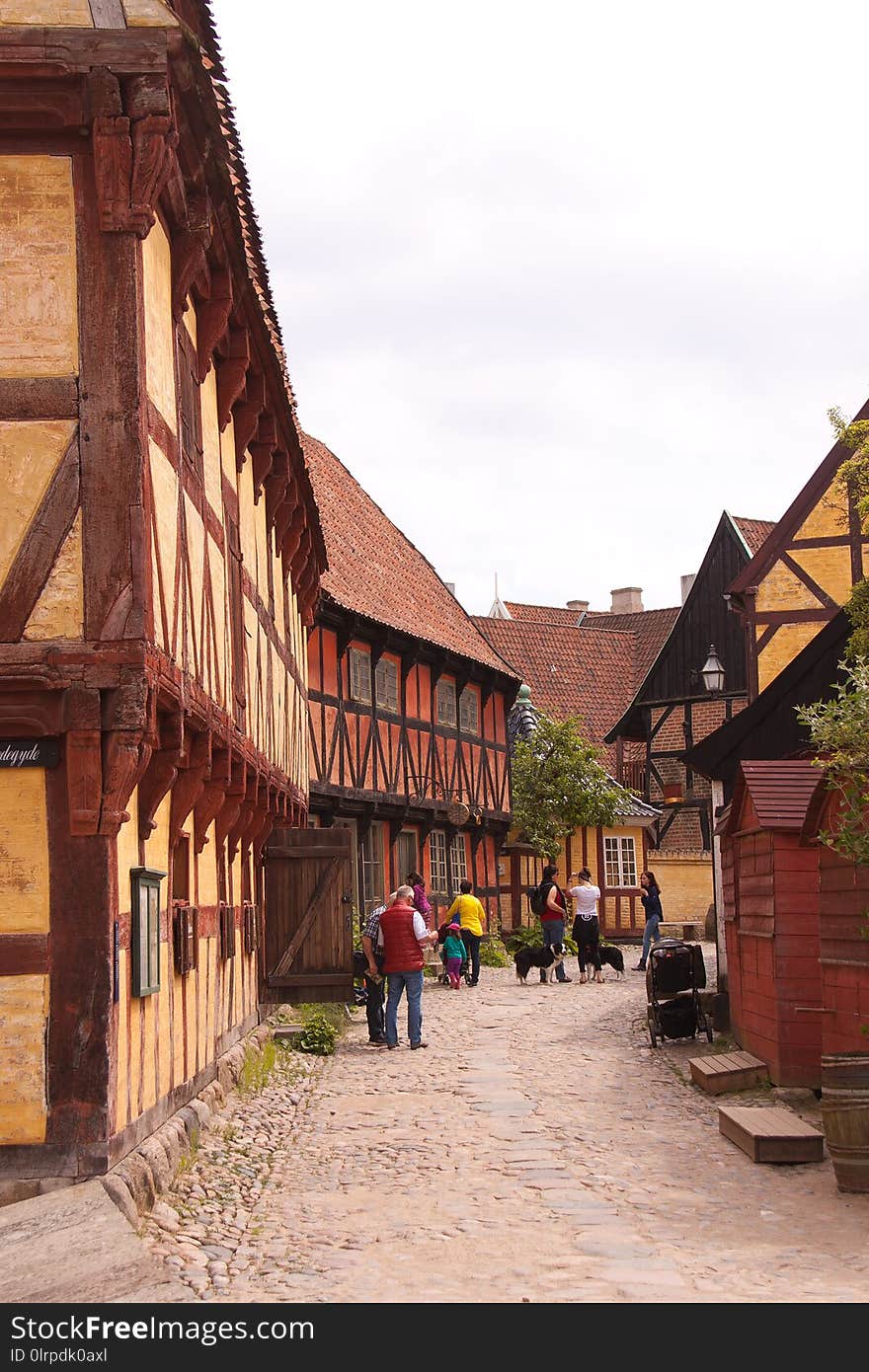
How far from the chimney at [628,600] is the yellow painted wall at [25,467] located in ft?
184

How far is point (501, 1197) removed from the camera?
27.8 ft

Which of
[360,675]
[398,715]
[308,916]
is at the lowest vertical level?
[308,916]

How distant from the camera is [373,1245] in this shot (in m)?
7.37

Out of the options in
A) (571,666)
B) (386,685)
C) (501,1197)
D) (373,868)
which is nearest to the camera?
(501,1197)

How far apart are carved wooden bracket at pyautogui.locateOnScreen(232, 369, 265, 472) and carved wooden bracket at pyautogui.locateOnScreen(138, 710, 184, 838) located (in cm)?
473

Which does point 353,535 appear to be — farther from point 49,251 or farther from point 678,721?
point 49,251

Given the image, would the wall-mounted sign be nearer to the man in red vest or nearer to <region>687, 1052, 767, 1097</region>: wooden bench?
<region>687, 1052, 767, 1097</region>: wooden bench

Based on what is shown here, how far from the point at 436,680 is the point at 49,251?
21.4 m

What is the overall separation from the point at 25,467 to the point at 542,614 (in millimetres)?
48938

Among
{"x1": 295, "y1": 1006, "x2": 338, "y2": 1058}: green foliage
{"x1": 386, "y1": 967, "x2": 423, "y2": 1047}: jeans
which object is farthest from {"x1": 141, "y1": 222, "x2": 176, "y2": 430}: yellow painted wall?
{"x1": 295, "y1": 1006, "x2": 338, "y2": 1058}: green foliage

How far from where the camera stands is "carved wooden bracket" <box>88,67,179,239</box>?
8094 mm

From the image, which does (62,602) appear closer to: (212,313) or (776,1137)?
(212,313)

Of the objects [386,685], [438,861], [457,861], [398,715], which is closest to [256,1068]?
[386,685]

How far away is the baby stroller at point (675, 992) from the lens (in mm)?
15164
